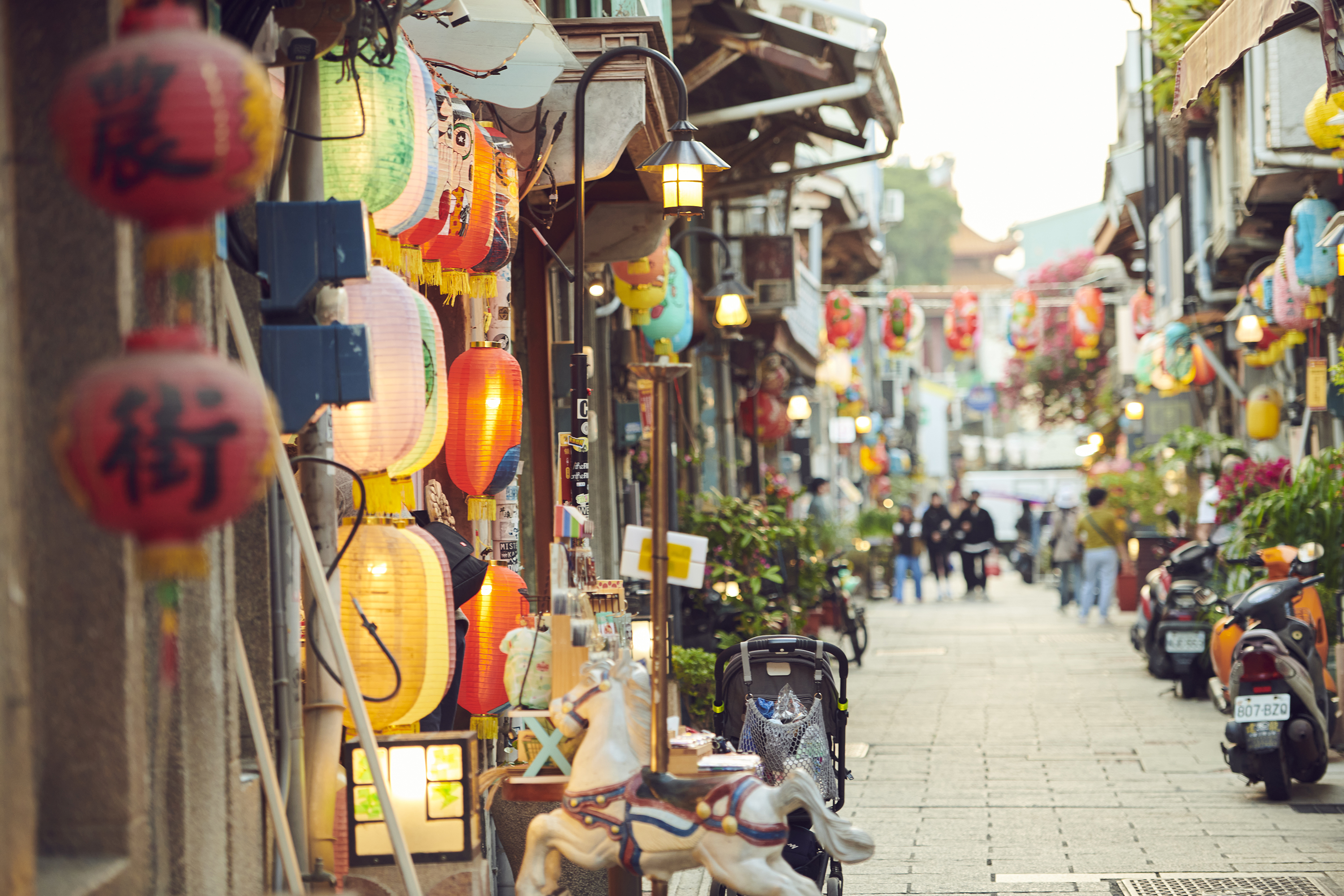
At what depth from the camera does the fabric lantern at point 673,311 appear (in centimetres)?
1258

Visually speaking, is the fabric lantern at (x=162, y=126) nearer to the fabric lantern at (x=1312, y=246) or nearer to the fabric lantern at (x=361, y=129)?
the fabric lantern at (x=361, y=129)

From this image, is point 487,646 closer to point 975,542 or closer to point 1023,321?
point 975,542

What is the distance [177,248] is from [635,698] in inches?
107

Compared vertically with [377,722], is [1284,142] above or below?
above

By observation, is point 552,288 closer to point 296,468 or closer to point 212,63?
point 296,468

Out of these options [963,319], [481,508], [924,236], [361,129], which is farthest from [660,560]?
[924,236]

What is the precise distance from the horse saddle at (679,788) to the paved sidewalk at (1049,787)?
323 cm

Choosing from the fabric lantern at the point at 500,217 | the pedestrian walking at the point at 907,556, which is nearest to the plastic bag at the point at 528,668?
the fabric lantern at the point at 500,217

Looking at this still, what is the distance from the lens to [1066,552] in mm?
25000

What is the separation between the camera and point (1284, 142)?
14117 millimetres

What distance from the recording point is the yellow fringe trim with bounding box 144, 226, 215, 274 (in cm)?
322

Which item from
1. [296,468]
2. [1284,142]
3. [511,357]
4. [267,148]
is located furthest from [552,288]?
[267,148]

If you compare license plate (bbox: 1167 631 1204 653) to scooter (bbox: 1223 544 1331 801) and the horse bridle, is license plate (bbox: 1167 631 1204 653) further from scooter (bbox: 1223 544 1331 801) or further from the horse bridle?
the horse bridle

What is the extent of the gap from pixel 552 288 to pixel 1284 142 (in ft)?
23.8
